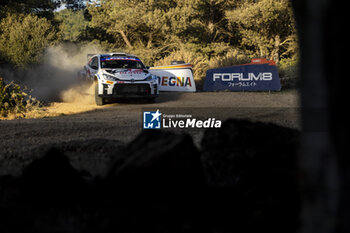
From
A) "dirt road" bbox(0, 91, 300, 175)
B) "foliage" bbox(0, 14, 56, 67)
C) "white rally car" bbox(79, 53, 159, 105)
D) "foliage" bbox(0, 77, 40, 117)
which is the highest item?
"foliage" bbox(0, 14, 56, 67)

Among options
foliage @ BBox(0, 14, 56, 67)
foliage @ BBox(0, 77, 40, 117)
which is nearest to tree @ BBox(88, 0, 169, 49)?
foliage @ BBox(0, 14, 56, 67)

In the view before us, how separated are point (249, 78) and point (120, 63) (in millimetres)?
6048

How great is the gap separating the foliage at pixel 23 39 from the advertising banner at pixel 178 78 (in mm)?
10406

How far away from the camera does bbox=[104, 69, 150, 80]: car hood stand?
13277mm

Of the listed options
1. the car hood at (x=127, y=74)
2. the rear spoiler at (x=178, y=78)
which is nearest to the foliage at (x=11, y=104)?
the car hood at (x=127, y=74)

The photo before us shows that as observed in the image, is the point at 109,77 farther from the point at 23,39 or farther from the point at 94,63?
the point at 23,39

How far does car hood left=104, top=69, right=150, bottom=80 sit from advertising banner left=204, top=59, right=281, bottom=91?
17.6ft

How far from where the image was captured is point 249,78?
1770cm

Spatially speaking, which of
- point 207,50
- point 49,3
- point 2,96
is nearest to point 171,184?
point 2,96

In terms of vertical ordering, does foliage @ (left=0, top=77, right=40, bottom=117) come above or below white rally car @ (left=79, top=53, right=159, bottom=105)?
below

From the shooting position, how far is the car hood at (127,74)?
43.6 feet

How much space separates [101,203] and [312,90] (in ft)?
6.09

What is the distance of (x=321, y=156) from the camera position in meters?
1.80

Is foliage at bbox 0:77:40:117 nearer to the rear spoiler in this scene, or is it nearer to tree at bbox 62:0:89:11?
the rear spoiler
